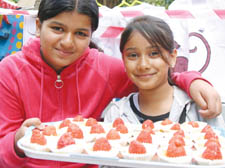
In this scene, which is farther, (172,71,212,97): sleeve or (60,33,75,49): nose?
(172,71,212,97): sleeve

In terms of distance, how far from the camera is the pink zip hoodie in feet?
5.73

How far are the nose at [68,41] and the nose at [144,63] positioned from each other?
42 cm

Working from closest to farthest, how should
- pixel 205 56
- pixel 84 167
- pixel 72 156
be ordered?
pixel 72 156, pixel 84 167, pixel 205 56

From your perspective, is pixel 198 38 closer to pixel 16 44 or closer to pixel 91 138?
pixel 91 138

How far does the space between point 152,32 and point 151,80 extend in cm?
30

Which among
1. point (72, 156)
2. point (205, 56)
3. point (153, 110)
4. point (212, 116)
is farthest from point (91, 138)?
point (205, 56)

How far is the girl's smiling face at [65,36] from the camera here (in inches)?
64.3

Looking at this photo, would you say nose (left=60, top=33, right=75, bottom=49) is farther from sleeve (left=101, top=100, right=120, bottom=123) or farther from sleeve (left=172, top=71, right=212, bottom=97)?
sleeve (left=172, top=71, right=212, bottom=97)

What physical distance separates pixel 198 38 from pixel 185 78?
2.69 feet

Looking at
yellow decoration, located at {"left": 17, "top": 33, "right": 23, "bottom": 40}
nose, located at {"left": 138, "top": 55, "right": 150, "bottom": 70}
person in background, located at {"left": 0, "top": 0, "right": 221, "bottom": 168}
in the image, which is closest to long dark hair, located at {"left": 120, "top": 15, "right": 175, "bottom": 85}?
nose, located at {"left": 138, "top": 55, "right": 150, "bottom": 70}

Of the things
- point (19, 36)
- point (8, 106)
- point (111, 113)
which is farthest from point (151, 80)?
point (19, 36)

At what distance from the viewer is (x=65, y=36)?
5.42 ft

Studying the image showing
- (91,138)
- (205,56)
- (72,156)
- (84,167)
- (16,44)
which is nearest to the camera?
(72,156)

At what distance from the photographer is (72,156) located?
116 centimetres
